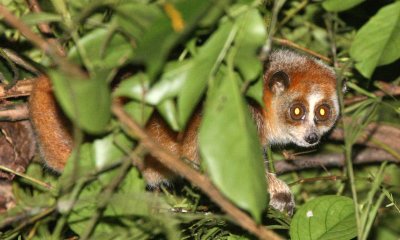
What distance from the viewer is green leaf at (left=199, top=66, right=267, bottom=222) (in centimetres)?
183

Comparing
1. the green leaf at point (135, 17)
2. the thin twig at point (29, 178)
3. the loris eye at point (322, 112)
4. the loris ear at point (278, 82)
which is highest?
the green leaf at point (135, 17)

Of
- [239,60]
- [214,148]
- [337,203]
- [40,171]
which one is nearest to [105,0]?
[239,60]

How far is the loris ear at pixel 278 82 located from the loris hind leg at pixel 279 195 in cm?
60

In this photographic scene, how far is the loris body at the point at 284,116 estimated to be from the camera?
3.96 m

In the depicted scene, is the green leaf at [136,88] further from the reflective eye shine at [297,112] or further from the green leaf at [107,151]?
the reflective eye shine at [297,112]

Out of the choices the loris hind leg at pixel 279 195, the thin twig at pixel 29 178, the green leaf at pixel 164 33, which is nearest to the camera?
the green leaf at pixel 164 33

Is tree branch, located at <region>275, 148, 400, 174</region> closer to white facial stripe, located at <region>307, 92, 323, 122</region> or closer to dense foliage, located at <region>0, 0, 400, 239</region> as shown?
white facial stripe, located at <region>307, 92, 323, 122</region>

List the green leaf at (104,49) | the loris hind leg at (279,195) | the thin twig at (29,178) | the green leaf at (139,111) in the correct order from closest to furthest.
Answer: the green leaf at (104,49) < the green leaf at (139,111) < the thin twig at (29,178) < the loris hind leg at (279,195)

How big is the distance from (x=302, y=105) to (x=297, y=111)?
0.06 m

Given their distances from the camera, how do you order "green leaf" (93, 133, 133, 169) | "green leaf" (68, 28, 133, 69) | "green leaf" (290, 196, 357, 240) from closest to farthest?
"green leaf" (68, 28, 133, 69)
"green leaf" (93, 133, 133, 169)
"green leaf" (290, 196, 357, 240)

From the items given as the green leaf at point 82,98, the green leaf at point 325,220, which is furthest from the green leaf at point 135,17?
the green leaf at point 325,220

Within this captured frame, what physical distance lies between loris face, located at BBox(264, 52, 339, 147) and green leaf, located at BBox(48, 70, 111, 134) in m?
2.72

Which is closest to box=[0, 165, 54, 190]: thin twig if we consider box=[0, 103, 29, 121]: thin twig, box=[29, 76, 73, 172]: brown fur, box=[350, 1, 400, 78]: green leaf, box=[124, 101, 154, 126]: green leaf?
box=[29, 76, 73, 172]: brown fur

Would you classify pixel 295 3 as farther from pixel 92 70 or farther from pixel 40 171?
pixel 92 70
